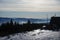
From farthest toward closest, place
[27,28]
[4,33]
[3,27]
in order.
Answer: [27,28] < [3,27] < [4,33]

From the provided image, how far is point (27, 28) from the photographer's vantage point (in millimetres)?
48969

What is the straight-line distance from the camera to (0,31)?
36.4 metres

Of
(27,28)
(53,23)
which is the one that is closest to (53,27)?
(53,23)

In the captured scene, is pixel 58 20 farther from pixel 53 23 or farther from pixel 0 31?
pixel 0 31

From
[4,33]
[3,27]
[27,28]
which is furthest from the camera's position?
[27,28]

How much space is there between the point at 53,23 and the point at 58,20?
1.60m

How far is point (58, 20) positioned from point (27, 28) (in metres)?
8.90

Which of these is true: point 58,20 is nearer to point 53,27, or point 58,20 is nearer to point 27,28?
point 53,27

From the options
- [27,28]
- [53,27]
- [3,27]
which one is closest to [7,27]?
[3,27]

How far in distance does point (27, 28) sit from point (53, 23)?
24.4 feet

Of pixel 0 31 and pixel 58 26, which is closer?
pixel 0 31

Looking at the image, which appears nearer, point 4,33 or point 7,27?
point 4,33

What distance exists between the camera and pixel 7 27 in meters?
41.6

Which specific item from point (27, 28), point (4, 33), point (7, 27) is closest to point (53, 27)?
point (27, 28)
